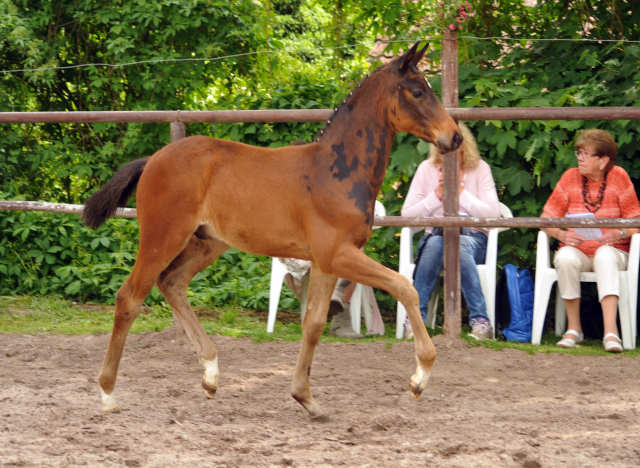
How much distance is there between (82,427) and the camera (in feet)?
10.7

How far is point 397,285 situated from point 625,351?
2.43 m

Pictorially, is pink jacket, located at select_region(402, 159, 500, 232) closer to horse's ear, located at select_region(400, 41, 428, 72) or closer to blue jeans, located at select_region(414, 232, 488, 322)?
blue jeans, located at select_region(414, 232, 488, 322)

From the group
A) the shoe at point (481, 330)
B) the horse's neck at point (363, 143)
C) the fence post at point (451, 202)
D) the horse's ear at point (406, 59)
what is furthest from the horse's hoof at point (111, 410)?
the shoe at point (481, 330)

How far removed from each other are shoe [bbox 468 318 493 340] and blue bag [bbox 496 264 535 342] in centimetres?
17

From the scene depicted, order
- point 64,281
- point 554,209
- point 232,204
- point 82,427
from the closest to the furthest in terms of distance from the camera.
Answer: point 82,427 → point 232,204 → point 554,209 → point 64,281

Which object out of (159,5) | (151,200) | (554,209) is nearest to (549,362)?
(554,209)

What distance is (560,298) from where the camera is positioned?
532 centimetres

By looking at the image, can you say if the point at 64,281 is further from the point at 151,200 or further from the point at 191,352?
the point at 151,200

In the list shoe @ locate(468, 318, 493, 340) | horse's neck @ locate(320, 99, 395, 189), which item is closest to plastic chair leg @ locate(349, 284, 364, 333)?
shoe @ locate(468, 318, 493, 340)

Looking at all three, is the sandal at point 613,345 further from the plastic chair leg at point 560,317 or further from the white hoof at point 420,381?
the white hoof at point 420,381

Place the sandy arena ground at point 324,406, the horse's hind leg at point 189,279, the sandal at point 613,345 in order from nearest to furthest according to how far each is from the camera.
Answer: the sandy arena ground at point 324,406, the horse's hind leg at point 189,279, the sandal at point 613,345

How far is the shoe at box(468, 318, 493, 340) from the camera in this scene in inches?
201

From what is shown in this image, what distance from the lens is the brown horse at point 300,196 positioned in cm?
342

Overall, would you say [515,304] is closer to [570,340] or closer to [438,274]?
[570,340]
